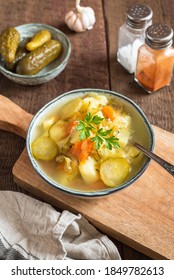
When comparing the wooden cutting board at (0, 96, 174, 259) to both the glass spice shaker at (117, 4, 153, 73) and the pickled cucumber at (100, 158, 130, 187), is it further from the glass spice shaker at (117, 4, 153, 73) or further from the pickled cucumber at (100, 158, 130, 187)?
the glass spice shaker at (117, 4, 153, 73)

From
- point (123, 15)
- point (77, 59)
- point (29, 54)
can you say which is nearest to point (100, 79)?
point (77, 59)

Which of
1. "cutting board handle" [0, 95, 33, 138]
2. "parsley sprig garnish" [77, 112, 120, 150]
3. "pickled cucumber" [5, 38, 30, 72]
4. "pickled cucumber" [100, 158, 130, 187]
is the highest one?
"parsley sprig garnish" [77, 112, 120, 150]

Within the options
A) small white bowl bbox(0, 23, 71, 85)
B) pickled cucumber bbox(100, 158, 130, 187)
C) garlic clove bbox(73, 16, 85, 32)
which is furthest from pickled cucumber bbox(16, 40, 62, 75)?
pickled cucumber bbox(100, 158, 130, 187)

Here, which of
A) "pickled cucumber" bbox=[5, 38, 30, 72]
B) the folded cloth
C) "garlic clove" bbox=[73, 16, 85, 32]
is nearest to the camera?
the folded cloth

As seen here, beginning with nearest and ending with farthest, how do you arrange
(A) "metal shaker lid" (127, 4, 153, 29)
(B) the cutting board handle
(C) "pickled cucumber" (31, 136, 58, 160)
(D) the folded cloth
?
(D) the folded cloth, (C) "pickled cucumber" (31, 136, 58, 160), (B) the cutting board handle, (A) "metal shaker lid" (127, 4, 153, 29)

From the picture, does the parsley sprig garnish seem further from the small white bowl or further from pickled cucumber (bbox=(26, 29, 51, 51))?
pickled cucumber (bbox=(26, 29, 51, 51))

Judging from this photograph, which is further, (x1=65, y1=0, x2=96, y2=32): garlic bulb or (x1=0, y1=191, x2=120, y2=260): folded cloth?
(x1=65, y1=0, x2=96, y2=32): garlic bulb

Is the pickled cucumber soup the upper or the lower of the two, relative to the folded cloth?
upper
